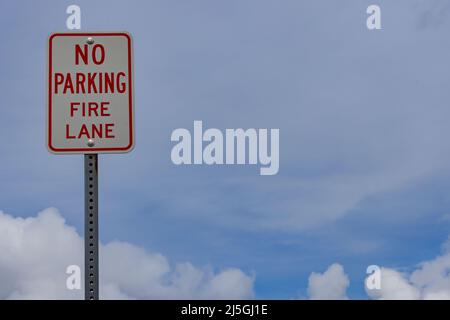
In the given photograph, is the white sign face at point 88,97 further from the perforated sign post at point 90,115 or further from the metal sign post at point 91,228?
the metal sign post at point 91,228

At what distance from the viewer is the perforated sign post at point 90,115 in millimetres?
4621

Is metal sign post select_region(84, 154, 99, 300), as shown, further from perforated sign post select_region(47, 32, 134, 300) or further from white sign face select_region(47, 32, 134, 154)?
white sign face select_region(47, 32, 134, 154)

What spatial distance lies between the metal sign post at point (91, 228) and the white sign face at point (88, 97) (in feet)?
0.47

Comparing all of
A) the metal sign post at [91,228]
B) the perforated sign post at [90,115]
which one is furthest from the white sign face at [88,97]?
the metal sign post at [91,228]

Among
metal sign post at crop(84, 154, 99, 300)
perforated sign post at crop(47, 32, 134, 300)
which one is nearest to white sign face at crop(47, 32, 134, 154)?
perforated sign post at crop(47, 32, 134, 300)

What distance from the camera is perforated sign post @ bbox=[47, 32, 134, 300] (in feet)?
15.2

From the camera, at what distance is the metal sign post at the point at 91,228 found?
459 cm

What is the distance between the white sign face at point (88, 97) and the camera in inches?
182

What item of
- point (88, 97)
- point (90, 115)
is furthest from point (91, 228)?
point (88, 97)

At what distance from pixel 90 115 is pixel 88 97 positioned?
5.6 inches

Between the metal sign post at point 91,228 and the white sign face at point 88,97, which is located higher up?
the white sign face at point 88,97
